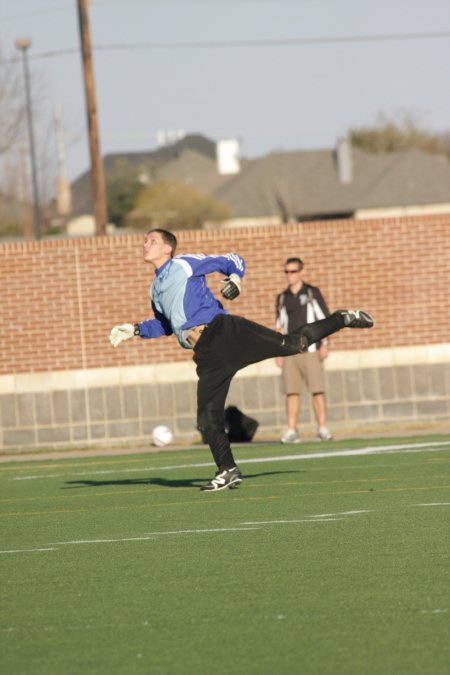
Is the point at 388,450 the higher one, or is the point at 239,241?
the point at 239,241

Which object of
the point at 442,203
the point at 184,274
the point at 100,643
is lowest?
the point at 100,643

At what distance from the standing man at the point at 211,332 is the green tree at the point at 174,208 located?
212 feet

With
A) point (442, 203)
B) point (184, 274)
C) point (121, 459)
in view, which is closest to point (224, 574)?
point (184, 274)

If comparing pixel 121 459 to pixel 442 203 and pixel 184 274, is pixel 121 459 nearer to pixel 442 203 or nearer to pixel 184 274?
pixel 184 274

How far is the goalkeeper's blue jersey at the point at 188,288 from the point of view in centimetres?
1119

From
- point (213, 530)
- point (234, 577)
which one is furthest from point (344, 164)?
point (234, 577)

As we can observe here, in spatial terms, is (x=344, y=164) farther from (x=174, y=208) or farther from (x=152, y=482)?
(x=152, y=482)

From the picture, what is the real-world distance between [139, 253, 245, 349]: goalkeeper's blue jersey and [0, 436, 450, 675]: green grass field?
1338 mm

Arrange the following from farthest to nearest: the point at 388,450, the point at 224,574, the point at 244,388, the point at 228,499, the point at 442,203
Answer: the point at 442,203 → the point at 244,388 → the point at 388,450 → the point at 228,499 → the point at 224,574

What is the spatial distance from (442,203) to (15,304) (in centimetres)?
5277

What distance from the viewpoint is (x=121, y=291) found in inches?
808

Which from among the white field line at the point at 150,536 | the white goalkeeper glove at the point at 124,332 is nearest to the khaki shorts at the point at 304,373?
the white goalkeeper glove at the point at 124,332

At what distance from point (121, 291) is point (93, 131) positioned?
7412 millimetres

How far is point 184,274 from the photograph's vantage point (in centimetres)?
1120
